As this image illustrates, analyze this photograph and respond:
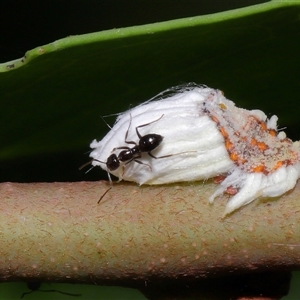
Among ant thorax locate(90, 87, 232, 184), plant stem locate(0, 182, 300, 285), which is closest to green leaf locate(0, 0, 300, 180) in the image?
ant thorax locate(90, 87, 232, 184)

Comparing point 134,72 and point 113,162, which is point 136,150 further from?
point 134,72

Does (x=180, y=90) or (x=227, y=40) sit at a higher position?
(x=227, y=40)

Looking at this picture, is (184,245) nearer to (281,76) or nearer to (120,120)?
(120,120)

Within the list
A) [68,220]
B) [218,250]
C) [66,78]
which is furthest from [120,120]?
[218,250]

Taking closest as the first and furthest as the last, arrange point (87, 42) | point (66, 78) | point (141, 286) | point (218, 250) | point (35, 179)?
point (87, 42)
point (218, 250)
point (66, 78)
point (141, 286)
point (35, 179)

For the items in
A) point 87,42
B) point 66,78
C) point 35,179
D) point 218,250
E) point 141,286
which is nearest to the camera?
point 87,42

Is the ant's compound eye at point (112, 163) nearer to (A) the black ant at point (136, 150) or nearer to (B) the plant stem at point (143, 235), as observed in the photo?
(A) the black ant at point (136, 150)

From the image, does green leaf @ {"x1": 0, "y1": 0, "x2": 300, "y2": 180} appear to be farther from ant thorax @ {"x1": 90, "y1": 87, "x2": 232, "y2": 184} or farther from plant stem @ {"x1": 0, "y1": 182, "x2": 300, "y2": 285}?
plant stem @ {"x1": 0, "y1": 182, "x2": 300, "y2": 285}
